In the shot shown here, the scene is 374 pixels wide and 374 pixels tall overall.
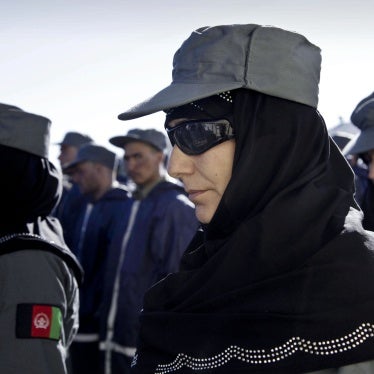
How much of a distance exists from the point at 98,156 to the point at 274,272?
6108 millimetres

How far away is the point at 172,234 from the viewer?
5465 mm

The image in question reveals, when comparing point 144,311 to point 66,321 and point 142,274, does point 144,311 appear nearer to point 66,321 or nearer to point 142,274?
point 66,321

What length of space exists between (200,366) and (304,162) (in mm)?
634

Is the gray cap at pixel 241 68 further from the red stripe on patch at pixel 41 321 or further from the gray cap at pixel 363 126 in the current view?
the gray cap at pixel 363 126

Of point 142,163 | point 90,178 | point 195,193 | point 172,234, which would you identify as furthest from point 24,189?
point 90,178

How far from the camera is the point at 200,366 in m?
1.78

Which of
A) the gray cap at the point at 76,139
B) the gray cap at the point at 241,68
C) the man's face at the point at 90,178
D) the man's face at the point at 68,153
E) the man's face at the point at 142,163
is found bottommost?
the man's face at the point at 68,153

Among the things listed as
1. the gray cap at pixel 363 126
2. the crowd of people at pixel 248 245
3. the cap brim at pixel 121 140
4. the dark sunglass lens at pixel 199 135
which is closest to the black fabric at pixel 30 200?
the crowd of people at pixel 248 245

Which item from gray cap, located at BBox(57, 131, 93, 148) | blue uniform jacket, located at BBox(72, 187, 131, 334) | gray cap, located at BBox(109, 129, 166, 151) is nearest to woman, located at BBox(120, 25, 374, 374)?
blue uniform jacket, located at BBox(72, 187, 131, 334)

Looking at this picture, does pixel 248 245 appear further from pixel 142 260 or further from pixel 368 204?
pixel 142 260

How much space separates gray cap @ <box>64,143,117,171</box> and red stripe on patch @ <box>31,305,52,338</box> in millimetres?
5070

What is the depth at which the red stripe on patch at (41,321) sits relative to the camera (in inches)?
102

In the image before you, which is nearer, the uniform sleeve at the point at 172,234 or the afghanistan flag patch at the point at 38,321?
the afghanistan flag patch at the point at 38,321

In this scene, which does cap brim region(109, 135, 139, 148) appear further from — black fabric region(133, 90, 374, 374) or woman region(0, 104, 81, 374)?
black fabric region(133, 90, 374, 374)
